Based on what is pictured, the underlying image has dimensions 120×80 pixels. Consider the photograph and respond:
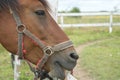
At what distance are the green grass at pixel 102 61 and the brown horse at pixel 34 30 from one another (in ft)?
12.1

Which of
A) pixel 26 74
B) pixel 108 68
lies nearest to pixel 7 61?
pixel 26 74

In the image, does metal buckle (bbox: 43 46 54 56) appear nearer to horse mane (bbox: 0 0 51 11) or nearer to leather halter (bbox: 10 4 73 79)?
leather halter (bbox: 10 4 73 79)

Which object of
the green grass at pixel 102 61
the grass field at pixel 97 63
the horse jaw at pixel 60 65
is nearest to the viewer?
the horse jaw at pixel 60 65

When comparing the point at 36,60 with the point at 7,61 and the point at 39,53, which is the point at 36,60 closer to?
the point at 39,53

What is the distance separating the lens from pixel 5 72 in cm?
759

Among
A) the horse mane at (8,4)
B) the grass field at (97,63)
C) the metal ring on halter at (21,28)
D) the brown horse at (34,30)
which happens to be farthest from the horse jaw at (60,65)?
the grass field at (97,63)

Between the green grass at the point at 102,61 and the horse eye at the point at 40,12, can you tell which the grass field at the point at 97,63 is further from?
the horse eye at the point at 40,12

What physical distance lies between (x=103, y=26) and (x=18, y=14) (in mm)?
14335

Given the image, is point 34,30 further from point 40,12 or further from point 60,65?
point 60,65

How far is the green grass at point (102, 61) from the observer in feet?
24.3

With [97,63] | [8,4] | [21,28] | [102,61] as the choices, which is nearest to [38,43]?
[21,28]

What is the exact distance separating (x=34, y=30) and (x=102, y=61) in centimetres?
553

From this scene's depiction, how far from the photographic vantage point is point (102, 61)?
8898 millimetres

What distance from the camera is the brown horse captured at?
3545mm
